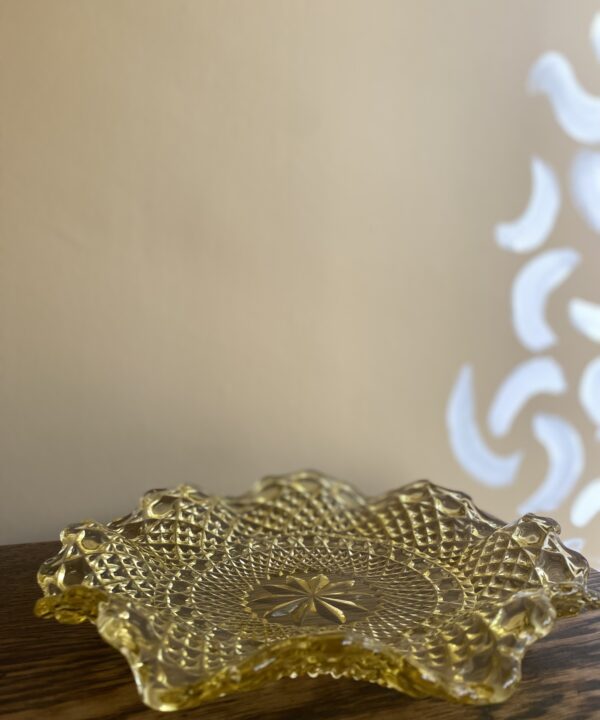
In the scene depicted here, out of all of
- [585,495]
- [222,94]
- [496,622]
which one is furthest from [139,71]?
[585,495]

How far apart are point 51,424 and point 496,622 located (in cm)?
52

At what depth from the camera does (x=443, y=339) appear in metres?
0.95

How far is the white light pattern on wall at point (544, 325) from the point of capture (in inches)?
37.3

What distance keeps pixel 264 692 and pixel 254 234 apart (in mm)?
496

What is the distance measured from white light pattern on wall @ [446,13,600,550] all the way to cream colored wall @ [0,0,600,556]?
0.05 ft

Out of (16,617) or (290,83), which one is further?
(290,83)

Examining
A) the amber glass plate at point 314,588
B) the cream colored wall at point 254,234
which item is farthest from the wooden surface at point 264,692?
the cream colored wall at point 254,234

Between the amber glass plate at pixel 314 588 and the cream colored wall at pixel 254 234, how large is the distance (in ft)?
0.43

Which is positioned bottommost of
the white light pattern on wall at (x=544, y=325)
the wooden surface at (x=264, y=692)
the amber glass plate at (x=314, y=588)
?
the wooden surface at (x=264, y=692)

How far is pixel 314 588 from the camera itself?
666mm

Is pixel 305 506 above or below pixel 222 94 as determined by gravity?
below

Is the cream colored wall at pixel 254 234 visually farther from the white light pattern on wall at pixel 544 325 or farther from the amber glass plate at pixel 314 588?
the amber glass plate at pixel 314 588

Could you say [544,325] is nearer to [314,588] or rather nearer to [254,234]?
[254,234]

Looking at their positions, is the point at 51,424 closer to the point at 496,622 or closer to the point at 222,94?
the point at 222,94
